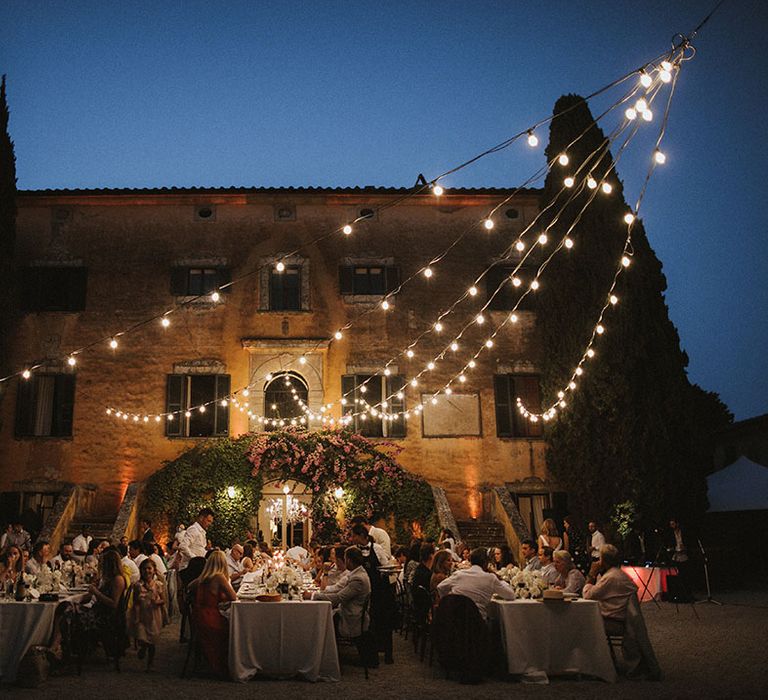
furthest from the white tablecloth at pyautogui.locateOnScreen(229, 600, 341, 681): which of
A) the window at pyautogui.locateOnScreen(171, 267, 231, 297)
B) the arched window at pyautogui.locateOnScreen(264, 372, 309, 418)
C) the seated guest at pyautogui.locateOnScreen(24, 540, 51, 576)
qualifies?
the window at pyautogui.locateOnScreen(171, 267, 231, 297)

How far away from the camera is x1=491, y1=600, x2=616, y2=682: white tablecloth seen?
21.2ft

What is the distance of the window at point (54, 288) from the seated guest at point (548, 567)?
11.9 meters

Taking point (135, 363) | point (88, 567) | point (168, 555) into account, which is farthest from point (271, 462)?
point (88, 567)

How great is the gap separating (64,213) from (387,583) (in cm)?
1320

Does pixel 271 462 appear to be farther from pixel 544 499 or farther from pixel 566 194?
pixel 566 194

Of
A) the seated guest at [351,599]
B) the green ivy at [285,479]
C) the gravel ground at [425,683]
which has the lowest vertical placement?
the gravel ground at [425,683]

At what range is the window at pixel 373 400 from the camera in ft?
53.4

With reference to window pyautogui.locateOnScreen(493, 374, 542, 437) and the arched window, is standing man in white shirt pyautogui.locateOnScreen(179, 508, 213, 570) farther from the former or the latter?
Answer: window pyautogui.locateOnScreen(493, 374, 542, 437)

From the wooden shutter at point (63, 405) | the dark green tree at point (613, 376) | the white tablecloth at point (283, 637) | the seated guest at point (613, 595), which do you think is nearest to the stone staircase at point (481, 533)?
the dark green tree at point (613, 376)

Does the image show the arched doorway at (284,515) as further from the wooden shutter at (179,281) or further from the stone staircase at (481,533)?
the wooden shutter at (179,281)

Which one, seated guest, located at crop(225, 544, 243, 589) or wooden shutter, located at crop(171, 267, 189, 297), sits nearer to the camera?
seated guest, located at crop(225, 544, 243, 589)

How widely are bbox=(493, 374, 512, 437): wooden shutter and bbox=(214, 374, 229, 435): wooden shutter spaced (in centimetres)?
598

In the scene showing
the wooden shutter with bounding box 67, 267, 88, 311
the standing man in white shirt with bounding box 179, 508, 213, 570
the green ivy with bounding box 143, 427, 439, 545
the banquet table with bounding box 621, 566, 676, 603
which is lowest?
the banquet table with bounding box 621, 566, 676, 603

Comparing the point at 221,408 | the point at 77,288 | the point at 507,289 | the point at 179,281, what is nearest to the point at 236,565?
the point at 221,408
